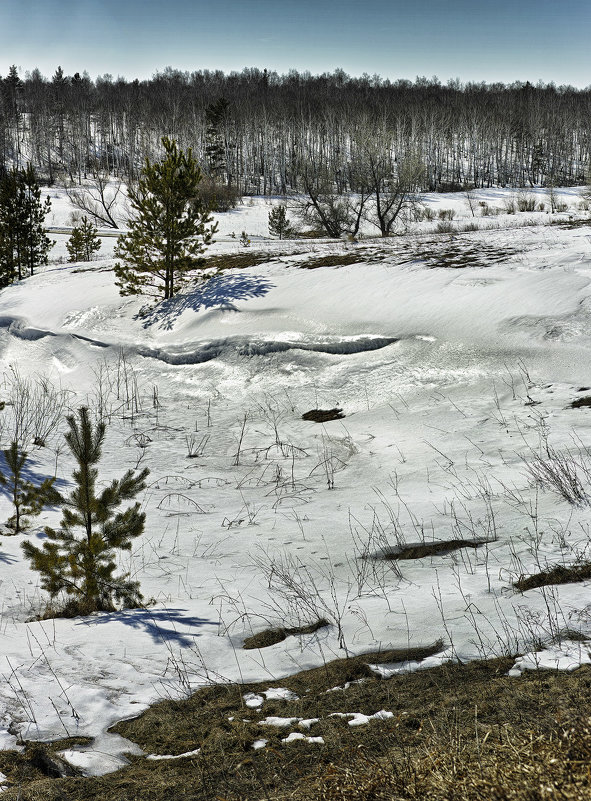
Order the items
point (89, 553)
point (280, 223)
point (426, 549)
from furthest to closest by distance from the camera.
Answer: point (280, 223) → point (426, 549) → point (89, 553)

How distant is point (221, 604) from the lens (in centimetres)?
414

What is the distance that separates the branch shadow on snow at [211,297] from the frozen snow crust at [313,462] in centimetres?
6

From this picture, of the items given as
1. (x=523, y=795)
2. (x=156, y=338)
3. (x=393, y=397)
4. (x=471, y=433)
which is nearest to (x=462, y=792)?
(x=523, y=795)

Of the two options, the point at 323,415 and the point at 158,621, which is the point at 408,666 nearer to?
the point at 158,621

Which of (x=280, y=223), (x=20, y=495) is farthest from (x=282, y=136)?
(x=20, y=495)

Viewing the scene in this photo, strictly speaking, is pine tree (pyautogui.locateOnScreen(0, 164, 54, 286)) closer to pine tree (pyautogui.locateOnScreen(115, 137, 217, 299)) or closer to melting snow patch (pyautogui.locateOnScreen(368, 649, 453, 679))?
pine tree (pyautogui.locateOnScreen(115, 137, 217, 299))

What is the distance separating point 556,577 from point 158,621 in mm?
2580

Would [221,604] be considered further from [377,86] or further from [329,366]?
[377,86]

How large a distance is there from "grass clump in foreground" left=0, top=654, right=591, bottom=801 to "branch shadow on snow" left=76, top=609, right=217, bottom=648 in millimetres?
776

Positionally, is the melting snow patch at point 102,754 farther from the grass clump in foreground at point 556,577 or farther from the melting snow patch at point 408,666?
the grass clump in foreground at point 556,577

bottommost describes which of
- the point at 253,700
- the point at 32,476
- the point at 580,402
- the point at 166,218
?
the point at 32,476

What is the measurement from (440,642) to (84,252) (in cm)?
2719

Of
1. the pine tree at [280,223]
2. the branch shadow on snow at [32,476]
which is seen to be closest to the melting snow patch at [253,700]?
the branch shadow on snow at [32,476]

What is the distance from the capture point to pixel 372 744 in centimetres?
214
